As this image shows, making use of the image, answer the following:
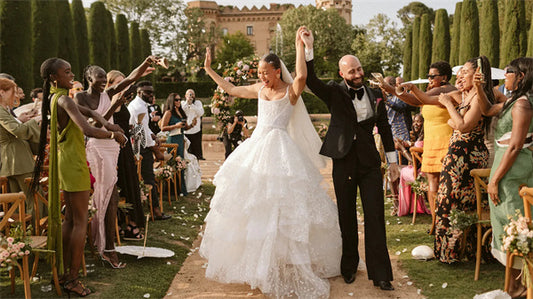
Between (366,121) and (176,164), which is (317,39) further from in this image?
(366,121)

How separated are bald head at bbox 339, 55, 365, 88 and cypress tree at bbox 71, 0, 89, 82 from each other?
69.7ft

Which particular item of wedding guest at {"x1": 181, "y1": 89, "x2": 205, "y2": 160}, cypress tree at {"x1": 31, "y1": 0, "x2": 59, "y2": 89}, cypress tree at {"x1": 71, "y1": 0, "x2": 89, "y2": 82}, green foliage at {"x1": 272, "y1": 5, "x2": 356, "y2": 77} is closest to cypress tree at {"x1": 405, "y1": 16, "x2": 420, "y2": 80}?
cypress tree at {"x1": 71, "y1": 0, "x2": 89, "y2": 82}

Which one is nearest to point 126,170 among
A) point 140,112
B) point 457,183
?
point 140,112

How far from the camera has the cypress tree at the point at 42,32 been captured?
60.8ft

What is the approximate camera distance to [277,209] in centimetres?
424

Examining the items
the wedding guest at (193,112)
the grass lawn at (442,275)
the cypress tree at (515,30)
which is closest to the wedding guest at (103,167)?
the grass lawn at (442,275)

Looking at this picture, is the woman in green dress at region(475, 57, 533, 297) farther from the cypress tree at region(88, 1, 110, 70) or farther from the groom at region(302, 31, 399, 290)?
the cypress tree at region(88, 1, 110, 70)

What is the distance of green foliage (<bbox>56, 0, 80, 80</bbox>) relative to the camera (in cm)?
2081

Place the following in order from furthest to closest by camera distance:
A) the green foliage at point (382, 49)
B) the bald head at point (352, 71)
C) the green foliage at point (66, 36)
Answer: the green foliage at point (382, 49)
the green foliage at point (66, 36)
the bald head at point (352, 71)

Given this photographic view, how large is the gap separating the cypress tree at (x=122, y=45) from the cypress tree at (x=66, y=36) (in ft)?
26.7

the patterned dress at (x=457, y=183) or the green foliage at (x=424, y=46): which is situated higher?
the green foliage at (x=424, y=46)

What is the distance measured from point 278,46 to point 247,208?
172 feet

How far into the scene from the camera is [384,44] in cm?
4462

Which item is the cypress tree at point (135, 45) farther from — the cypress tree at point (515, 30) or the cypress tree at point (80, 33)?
the cypress tree at point (515, 30)
